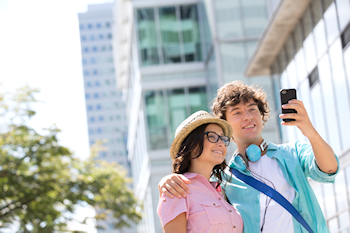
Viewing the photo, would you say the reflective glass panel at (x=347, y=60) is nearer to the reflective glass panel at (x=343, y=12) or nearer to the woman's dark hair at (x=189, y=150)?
the reflective glass panel at (x=343, y=12)

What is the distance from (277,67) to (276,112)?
145 cm

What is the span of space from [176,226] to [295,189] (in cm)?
94

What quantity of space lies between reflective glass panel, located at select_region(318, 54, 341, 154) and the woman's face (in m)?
9.03

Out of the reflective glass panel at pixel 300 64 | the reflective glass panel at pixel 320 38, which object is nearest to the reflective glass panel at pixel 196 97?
the reflective glass panel at pixel 300 64

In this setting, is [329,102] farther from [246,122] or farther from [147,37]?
[147,37]

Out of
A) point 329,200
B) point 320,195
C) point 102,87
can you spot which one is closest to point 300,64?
point 320,195

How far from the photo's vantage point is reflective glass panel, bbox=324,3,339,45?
37.8ft

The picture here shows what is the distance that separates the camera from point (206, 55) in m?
24.9

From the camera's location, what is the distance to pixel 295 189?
3691 mm

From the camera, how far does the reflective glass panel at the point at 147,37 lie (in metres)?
26.1

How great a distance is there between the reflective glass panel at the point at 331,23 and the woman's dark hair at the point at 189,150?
874cm

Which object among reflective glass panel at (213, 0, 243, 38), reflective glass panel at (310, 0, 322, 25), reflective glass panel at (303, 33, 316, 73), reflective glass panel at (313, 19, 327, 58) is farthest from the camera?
reflective glass panel at (213, 0, 243, 38)

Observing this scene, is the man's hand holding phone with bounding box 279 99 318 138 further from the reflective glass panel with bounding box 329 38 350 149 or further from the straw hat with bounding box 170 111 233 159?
the reflective glass panel with bounding box 329 38 350 149

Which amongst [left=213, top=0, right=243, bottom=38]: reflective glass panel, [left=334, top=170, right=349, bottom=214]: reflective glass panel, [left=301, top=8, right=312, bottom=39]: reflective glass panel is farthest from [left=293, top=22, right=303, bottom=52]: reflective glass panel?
[left=213, top=0, right=243, bottom=38]: reflective glass panel
